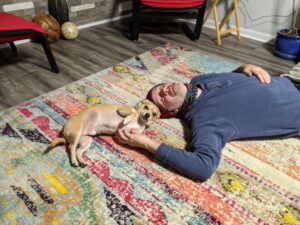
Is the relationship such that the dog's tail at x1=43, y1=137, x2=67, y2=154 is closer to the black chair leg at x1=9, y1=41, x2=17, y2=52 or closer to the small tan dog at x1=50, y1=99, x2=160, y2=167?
the small tan dog at x1=50, y1=99, x2=160, y2=167

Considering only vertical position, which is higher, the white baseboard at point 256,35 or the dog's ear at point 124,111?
the dog's ear at point 124,111

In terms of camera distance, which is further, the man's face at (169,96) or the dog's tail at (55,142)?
the man's face at (169,96)

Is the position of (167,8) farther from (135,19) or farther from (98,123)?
(98,123)

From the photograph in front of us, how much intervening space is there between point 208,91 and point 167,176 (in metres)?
0.54

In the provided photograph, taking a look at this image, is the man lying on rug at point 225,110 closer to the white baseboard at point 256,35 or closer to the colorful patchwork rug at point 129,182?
the colorful patchwork rug at point 129,182

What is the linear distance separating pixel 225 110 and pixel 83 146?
30.4 inches

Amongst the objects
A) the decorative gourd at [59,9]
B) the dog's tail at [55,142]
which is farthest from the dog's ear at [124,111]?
the decorative gourd at [59,9]

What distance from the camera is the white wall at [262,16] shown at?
2.78 meters

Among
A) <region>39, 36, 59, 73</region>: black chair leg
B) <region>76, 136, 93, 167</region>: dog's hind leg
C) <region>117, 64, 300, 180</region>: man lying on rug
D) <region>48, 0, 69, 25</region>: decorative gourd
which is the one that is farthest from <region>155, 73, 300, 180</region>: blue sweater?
<region>48, 0, 69, 25</region>: decorative gourd

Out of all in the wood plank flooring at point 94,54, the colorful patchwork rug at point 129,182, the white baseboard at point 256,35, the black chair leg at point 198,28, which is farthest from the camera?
the white baseboard at point 256,35

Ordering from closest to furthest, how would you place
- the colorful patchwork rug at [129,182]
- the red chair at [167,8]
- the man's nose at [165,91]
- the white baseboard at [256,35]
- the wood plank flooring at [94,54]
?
the colorful patchwork rug at [129,182] < the man's nose at [165,91] < the wood plank flooring at [94,54] < the red chair at [167,8] < the white baseboard at [256,35]

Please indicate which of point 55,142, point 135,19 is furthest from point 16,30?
point 135,19

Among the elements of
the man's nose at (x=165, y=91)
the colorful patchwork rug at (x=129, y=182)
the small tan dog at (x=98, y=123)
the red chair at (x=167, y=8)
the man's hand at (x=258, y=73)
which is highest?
the red chair at (x=167, y=8)

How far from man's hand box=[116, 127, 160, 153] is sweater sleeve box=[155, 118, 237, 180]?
0.15ft
